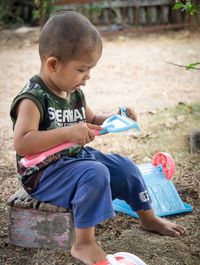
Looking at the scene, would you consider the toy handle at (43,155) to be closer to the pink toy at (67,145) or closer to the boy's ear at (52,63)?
the pink toy at (67,145)

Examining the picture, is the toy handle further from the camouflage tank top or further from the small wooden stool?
the small wooden stool

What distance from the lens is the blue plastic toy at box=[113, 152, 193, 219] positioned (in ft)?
8.13

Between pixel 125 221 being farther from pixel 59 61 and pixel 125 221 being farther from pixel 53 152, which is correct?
pixel 59 61

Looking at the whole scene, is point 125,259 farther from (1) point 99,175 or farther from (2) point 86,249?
(1) point 99,175

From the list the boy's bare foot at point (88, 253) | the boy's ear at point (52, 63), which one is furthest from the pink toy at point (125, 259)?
the boy's ear at point (52, 63)

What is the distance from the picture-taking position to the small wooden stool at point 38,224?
2098mm

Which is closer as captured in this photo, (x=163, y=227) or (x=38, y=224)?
(x=38, y=224)

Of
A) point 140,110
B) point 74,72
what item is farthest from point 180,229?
point 140,110

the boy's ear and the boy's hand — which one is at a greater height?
the boy's ear

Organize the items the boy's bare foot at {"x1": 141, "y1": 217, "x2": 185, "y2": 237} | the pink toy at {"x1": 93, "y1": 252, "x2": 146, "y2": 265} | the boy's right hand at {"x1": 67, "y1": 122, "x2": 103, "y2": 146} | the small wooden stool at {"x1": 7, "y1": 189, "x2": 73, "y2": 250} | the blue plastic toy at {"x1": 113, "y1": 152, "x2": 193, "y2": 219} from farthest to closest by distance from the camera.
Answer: the blue plastic toy at {"x1": 113, "y1": 152, "x2": 193, "y2": 219} < the boy's bare foot at {"x1": 141, "y1": 217, "x2": 185, "y2": 237} < the small wooden stool at {"x1": 7, "y1": 189, "x2": 73, "y2": 250} < the boy's right hand at {"x1": 67, "y1": 122, "x2": 103, "y2": 146} < the pink toy at {"x1": 93, "y1": 252, "x2": 146, "y2": 265}

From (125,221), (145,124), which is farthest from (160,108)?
(125,221)

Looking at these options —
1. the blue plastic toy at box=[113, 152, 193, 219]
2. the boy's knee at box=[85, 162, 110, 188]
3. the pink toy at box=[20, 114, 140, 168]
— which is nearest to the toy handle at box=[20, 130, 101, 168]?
the pink toy at box=[20, 114, 140, 168]

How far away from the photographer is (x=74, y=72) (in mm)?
2029

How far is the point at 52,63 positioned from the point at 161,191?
3.20ft
